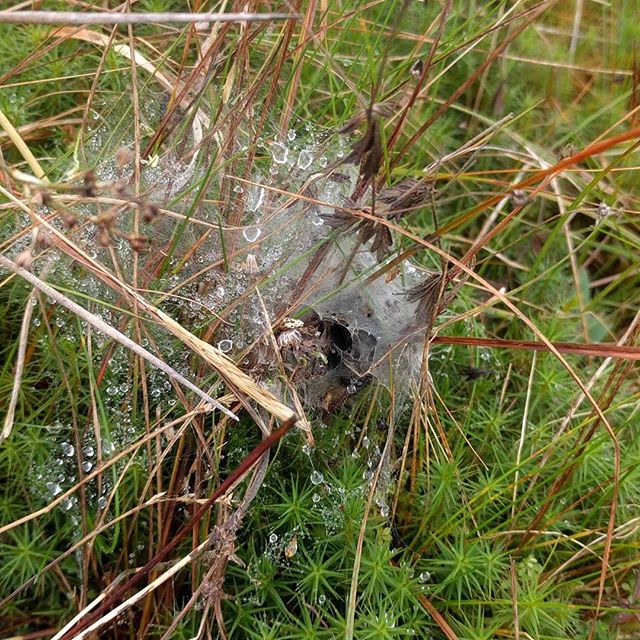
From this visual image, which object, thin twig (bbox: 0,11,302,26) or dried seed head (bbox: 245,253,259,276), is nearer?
thin twig (bbox: 0,11,302,26)

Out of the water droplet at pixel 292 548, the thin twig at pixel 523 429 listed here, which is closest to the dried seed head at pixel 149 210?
the water droplet at pixel 292 548

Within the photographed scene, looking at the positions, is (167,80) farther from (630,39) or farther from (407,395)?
(630,39)

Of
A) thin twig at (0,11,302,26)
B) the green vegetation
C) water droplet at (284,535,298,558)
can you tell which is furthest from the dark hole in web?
thin twig at (0,11,302,26)

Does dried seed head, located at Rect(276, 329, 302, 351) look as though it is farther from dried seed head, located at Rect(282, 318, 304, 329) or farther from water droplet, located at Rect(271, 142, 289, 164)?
water droplet, located at Rect(271, 142, 289, 164)

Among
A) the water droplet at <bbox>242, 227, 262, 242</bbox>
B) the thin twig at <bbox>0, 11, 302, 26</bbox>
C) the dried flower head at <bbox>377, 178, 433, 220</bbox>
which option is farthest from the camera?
the water droplet at <bbox>242, 227, 262, 242</bbox>

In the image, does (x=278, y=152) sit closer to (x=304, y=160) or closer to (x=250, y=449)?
(x=304, y=160)

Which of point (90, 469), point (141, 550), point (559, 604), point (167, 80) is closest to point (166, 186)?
point (167, 80)

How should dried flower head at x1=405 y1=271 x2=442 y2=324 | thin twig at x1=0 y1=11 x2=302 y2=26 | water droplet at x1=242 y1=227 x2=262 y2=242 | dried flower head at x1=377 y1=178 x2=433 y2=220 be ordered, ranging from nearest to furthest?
thin twig at x1=0 y1=11 x2=302 y2=26, dried flower head at x1=377 y1=178 x2=433 y2=220, dried flower head at x1=405 y1=271 x2=442 y2=324, water droplet at x1=242 y1=227 x2=262 y2=242
